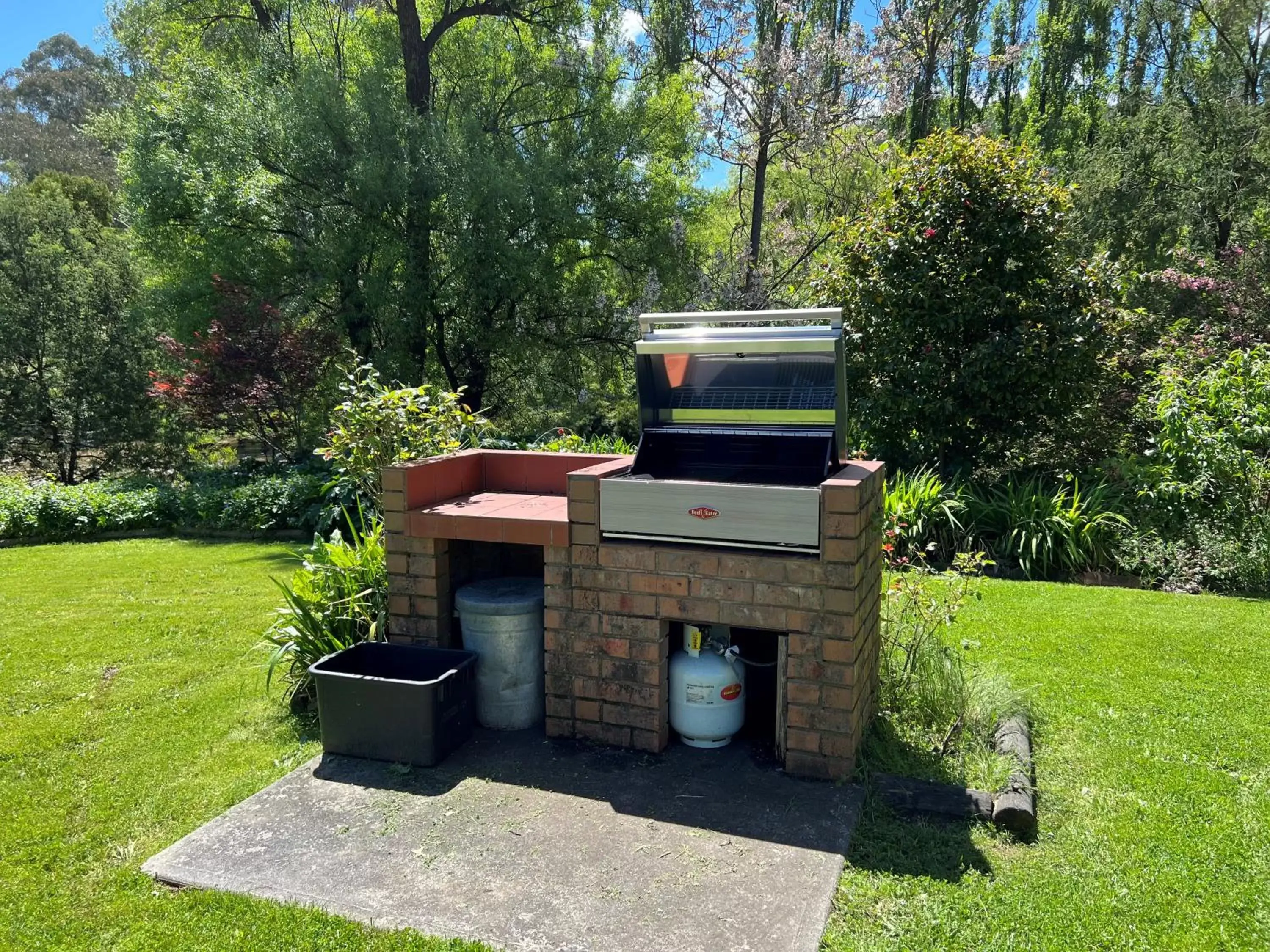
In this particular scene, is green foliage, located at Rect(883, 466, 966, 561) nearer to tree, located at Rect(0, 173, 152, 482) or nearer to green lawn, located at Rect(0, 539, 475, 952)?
green lawn, located at Rect(0, 539, 475, 952)

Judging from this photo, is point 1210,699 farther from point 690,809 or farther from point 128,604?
point 128,604

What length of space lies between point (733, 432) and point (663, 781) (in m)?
1.49

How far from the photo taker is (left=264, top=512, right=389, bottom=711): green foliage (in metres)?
4.02

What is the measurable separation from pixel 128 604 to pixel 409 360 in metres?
6.41

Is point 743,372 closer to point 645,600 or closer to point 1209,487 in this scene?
point 645,600

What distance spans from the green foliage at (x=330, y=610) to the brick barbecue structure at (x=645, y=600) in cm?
29

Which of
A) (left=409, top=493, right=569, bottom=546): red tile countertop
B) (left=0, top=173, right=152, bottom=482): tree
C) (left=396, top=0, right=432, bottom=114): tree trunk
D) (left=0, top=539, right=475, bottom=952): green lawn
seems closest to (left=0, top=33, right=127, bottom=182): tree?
(left=0, top=173, right=152, bottom=482): tree

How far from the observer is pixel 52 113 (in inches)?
1539

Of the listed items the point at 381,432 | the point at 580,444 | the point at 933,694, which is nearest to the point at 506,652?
the point at 381,432

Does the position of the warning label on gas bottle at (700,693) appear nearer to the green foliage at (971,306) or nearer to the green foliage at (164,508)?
the green foliage at (971,306)

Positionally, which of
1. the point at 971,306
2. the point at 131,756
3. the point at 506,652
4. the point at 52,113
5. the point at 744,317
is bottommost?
the point at 131,756

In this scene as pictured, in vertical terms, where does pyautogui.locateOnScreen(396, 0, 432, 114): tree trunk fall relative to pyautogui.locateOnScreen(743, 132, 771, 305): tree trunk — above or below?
above

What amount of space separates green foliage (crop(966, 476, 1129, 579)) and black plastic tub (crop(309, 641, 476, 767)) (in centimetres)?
518

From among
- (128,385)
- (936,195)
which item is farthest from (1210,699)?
(128,385)
